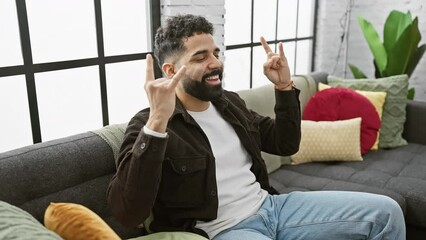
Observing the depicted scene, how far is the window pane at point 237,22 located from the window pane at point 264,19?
0.09 meters

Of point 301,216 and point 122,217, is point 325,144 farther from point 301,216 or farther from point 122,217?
point 122,217

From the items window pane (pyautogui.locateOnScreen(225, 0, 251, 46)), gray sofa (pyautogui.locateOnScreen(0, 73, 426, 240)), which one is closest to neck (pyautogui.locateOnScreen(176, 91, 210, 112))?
gray sofa (pyautogui.locateOnScreen(0, 73, 426, 240))

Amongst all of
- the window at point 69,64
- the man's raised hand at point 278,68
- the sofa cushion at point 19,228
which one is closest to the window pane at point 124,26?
the window at point 69,64

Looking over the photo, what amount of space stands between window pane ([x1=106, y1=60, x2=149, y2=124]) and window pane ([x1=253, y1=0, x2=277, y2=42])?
1153 millimetres

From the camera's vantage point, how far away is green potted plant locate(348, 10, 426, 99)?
2.78m

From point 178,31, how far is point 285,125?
1.81 feet

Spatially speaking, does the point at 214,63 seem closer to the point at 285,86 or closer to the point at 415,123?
the point at 285,86

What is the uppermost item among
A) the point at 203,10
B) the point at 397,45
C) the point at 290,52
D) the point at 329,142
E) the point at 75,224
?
the point at 203,10

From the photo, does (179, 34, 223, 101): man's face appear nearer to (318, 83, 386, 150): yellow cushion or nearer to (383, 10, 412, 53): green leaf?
(318, 83, 386, 150): yellow cushion

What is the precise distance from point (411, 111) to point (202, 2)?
1525mm

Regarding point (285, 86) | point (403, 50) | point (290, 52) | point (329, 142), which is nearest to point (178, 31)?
point (285, 86)

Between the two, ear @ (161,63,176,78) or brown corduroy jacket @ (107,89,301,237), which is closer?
brown corduroy jacket @ (107,89,301,237)

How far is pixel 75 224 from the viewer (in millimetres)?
966

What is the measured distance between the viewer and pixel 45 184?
1.24 meters
